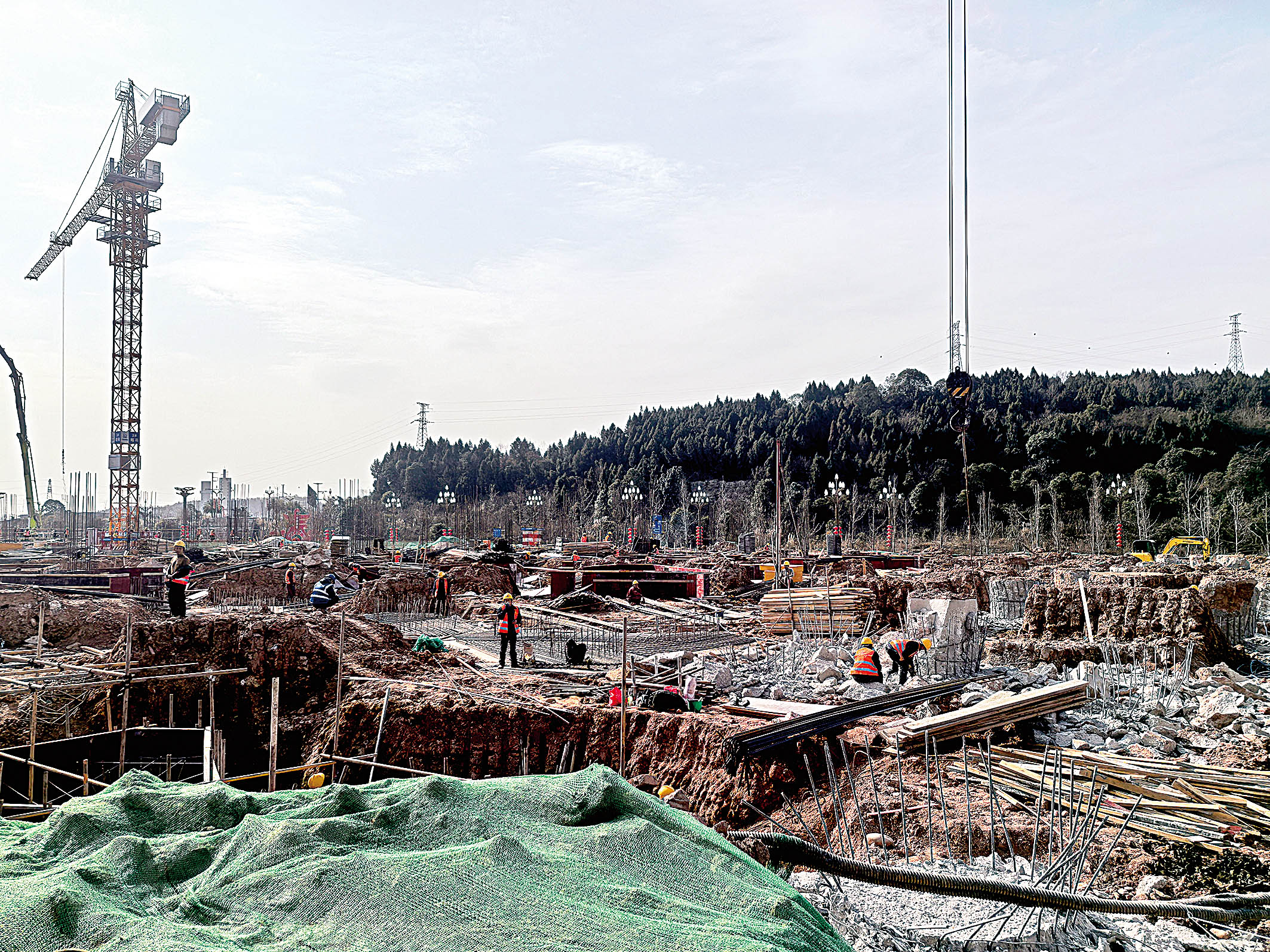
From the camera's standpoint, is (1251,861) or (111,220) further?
(111,220)

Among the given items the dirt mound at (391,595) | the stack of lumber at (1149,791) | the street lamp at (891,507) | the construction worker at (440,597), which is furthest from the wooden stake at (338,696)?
the street lamp at (891,507)

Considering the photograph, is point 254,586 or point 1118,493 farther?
point 1118,493

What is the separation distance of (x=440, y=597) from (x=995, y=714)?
16186 millimetres

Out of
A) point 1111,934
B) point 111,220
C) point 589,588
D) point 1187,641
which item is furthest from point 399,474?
point 1111,934

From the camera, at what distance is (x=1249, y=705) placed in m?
10.8

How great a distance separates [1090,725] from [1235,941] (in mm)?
5109

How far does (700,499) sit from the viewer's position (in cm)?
6094

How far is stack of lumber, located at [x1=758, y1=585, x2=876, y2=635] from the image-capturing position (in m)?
18.7

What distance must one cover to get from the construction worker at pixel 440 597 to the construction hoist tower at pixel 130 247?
24.5m

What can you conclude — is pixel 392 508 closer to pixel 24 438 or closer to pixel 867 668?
pixel 24 438

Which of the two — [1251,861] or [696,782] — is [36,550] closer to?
[696,782]

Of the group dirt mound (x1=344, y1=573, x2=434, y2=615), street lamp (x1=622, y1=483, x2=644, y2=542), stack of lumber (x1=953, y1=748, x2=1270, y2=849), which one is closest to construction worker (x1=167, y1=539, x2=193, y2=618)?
dirt mound (x1=344, y1=573, x2=434, y2=615)

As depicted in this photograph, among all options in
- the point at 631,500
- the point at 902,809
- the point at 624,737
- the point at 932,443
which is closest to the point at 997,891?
the point at 902,809

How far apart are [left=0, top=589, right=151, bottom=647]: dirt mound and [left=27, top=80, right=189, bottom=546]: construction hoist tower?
87.9ft
